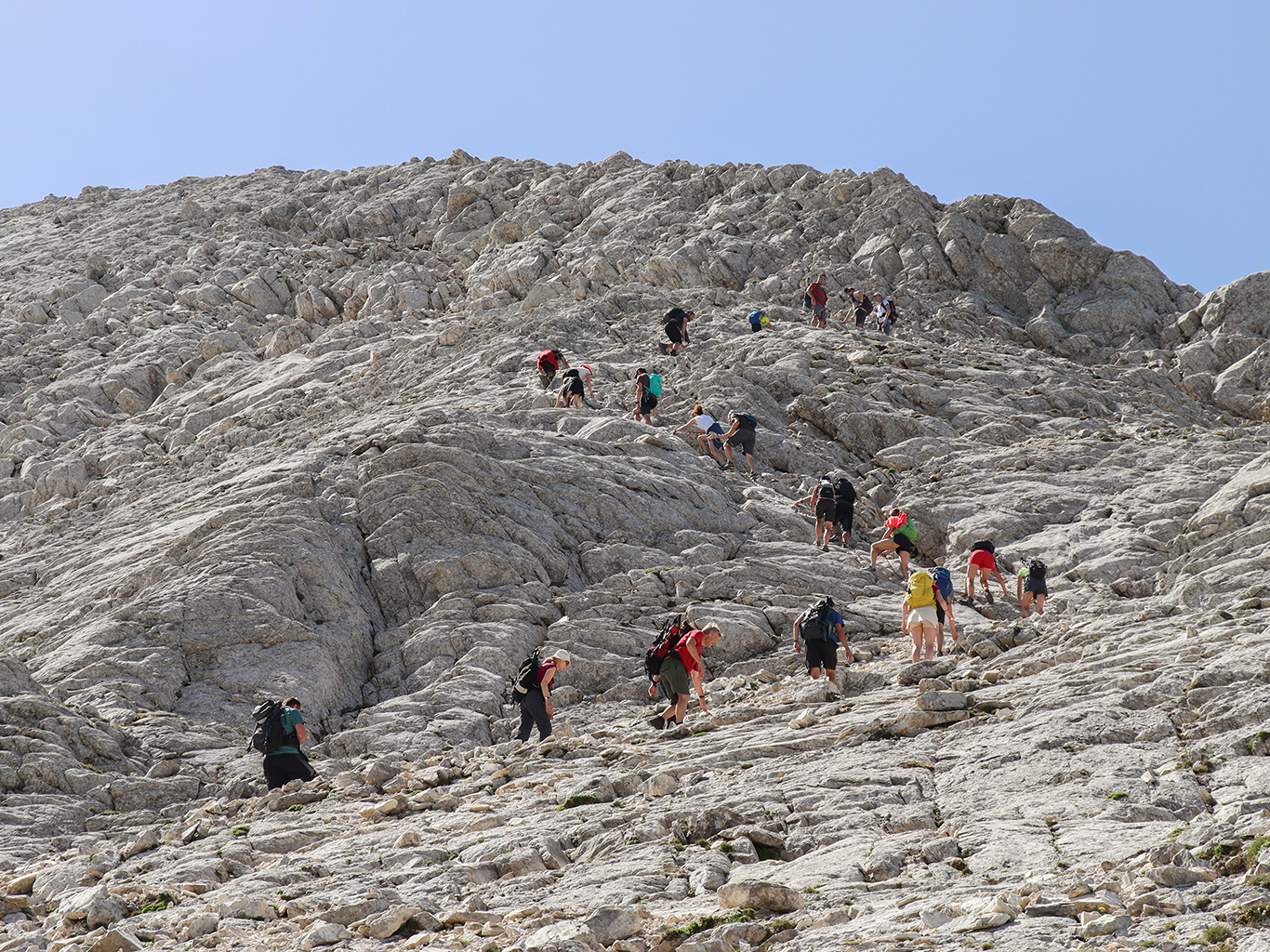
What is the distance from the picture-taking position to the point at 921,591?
18.7 metres

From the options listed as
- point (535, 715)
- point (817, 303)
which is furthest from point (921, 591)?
point (817, 303)

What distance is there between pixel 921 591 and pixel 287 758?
10999 mm

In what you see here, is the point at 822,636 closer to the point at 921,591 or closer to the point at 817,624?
the point at 817,624

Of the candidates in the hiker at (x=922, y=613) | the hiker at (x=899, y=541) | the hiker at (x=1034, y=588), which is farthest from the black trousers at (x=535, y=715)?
the hiker at (x=1034, y=588)

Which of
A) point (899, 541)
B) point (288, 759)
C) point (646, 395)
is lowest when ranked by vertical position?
point (288, 759)

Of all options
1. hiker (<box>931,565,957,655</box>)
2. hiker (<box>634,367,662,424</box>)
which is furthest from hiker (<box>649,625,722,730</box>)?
hiker (<box>634,367,662,424</box>)

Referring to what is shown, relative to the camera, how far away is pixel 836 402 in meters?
34.9

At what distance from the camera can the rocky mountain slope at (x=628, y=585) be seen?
392 inches

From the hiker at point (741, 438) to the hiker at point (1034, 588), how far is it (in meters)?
9.80

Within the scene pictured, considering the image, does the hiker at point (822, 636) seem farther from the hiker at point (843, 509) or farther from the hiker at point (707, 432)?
the hiker at point (707, 432)

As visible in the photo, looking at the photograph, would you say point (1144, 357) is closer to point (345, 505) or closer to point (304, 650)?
point (345, 505)

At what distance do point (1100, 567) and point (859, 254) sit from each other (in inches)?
1137

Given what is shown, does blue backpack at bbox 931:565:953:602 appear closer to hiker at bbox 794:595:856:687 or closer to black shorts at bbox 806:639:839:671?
hiker at bbox 794:595:856:687

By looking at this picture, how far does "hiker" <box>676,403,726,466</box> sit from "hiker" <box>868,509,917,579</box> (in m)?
6.63
